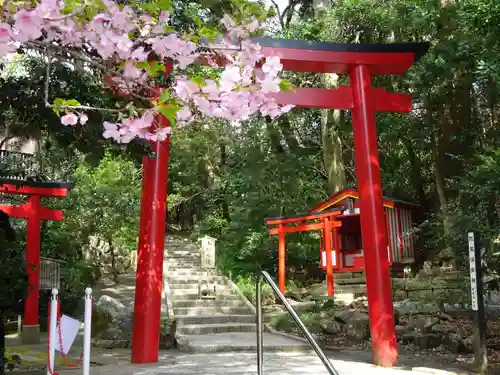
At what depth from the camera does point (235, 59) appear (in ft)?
8.26

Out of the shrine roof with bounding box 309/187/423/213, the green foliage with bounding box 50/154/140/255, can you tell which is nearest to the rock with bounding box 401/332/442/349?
the shrine roof with bounding box 309/187/423/213

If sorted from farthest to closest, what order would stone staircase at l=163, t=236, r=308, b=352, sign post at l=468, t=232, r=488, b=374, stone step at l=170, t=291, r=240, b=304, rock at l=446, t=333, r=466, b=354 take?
1. stone step at l=170, t=291, r=240, b=304
2. stone staircase at l=163, t=236, r=308, b=352
3. rock at l=446, t=333, r=466, b=354
4. sign post at l=468, t=232, r=488, b=374

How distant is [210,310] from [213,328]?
157cm

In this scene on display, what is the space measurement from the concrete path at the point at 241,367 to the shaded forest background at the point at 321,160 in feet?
7.53

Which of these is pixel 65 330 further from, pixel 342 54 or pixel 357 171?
pixel 342 54

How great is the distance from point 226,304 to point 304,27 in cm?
811

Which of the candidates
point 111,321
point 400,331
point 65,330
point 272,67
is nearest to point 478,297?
point 400,331

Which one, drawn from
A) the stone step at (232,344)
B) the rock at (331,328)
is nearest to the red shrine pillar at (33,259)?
the stone step at (232,344)

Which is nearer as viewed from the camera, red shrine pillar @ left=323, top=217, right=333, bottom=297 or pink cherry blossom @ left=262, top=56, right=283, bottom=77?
pink cherry blossom @ left=262, top=56, right=283, bottom=77

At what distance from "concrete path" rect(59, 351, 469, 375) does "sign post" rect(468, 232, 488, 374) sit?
32cm

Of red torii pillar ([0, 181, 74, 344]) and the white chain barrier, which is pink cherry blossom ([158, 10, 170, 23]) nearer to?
the white chain barrier

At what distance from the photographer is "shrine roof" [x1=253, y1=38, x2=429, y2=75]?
665 cm

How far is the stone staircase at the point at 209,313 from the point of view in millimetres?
8438

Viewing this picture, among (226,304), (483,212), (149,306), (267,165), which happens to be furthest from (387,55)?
(267,165)
